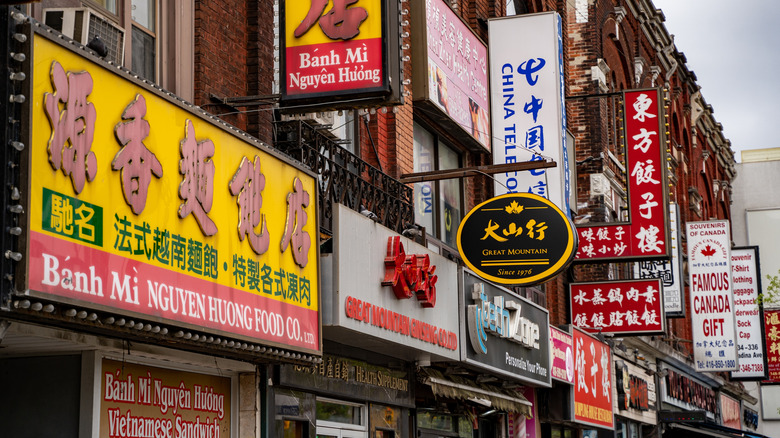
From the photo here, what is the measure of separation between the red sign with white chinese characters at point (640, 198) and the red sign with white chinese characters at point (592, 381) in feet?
6.11

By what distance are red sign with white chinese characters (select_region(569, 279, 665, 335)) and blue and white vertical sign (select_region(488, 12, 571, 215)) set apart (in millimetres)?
4726

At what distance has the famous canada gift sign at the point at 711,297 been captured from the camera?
1252 inches

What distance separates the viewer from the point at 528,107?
744 inches

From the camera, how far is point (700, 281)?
32.5m

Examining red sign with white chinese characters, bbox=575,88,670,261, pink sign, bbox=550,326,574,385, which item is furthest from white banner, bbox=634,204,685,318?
pink sign, bbox=550,326,574,385

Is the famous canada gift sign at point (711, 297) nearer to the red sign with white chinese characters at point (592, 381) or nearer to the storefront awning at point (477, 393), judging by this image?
the red sign with white chinese characters at point (592, 381)

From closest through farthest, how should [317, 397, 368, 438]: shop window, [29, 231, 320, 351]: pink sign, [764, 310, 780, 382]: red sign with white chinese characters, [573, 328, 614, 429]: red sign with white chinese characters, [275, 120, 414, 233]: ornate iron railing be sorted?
[29, 231, 320, 351]: pink sign
[275, 120, 414, 233]: ornate iron railing
[317, 397, 368, 438]: shop window
[573, 328, 614, 429]: red sign with white chinese characters
[764, 310, 780, 382]: red sign with white chinese characters

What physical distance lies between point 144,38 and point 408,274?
376 cm

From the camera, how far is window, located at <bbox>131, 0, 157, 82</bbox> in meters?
10.3

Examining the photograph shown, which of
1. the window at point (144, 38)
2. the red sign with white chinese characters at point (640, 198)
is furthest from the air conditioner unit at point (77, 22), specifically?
the red sign with white chinese characters at point (640, 198)

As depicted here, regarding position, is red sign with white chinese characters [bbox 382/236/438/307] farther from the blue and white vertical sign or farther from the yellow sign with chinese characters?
the blue and white vertical sign

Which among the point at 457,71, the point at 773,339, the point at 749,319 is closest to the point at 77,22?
the point at 457,71

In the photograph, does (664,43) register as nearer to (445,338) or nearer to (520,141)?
(520,141)

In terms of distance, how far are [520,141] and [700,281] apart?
15.2m
